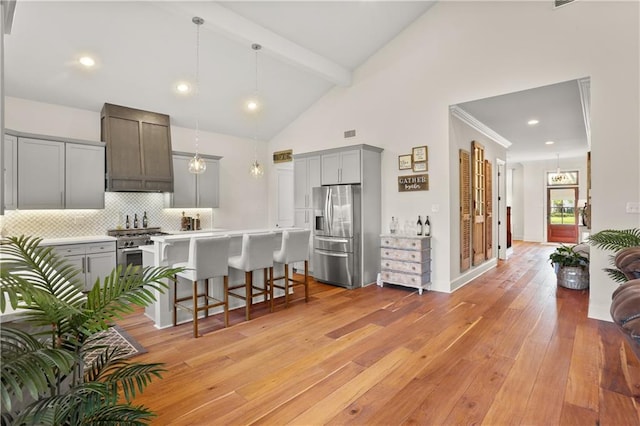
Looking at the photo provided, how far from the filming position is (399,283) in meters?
5.00

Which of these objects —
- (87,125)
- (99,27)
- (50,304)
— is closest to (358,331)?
(50,304)

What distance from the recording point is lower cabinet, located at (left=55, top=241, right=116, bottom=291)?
457cm

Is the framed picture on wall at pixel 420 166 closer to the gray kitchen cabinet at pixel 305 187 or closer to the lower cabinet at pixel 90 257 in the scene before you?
the gray kitchen cabinet at pixel 305 187

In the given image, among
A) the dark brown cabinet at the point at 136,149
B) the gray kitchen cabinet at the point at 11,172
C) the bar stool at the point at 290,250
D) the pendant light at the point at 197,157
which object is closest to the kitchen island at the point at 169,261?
the bar stool at the point at 290,250

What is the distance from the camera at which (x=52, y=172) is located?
4.60 m

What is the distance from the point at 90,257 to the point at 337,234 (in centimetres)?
368

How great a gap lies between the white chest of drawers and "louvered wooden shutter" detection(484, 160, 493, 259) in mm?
2230

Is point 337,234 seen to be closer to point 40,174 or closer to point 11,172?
point 40,174

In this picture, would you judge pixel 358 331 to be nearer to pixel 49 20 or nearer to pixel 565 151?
pixel 49 20

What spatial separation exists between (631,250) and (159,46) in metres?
5.34

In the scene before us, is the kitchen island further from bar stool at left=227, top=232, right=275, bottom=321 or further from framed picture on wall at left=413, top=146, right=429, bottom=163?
framed picture on wall at left=413, top=146, right=429, bottom=163

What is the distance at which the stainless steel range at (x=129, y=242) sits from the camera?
507 centimetres

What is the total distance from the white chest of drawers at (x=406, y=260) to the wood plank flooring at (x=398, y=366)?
619mm

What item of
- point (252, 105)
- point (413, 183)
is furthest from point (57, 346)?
point (413, 183)
